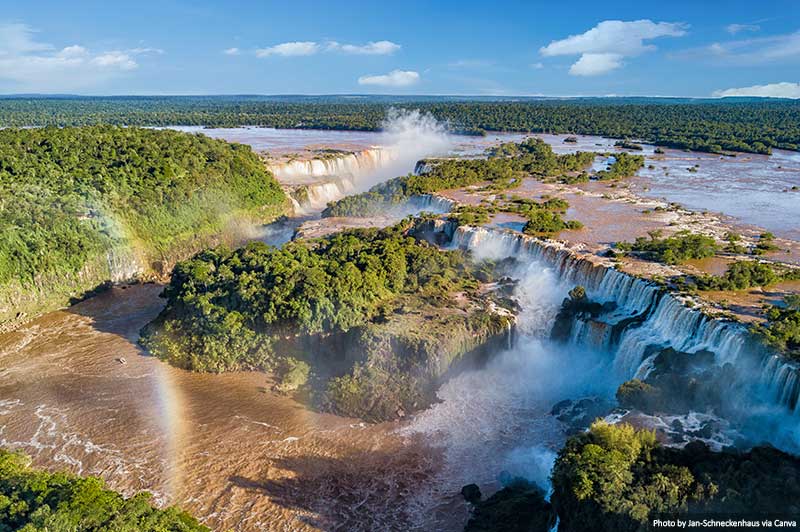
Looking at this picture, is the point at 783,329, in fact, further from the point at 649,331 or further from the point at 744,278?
the point at 744,278

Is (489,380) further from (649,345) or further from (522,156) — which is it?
(522,156)

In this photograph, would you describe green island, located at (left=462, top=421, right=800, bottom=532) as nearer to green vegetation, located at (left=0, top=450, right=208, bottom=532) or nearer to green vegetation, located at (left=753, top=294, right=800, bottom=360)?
green vegetation, located at (left=753, top=294, right=800, bottom=360)

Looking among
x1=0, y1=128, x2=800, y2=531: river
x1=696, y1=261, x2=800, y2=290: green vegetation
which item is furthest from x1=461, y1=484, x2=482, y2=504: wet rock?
x1=696, y1=261, x2=800, y2=290: green vegetation

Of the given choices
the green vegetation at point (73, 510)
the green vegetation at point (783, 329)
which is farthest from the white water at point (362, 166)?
the green vegetation at point (73, 510)

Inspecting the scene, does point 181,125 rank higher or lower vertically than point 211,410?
higher

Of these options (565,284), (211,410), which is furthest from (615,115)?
(211,410)
